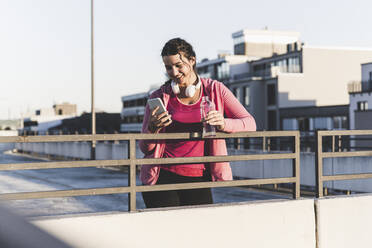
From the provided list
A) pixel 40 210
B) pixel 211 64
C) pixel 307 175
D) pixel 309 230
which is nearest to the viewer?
pixel 309 230

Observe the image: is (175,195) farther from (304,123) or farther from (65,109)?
(65,109)

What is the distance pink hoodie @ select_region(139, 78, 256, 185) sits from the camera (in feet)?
14.4

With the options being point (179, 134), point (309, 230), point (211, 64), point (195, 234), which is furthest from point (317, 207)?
point (211, 64)

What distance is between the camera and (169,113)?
439 centimetres

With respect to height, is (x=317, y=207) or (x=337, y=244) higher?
(x=317, y=207)

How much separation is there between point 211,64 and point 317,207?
81.0m

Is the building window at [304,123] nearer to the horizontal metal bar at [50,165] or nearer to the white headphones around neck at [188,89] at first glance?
the horizontal metal bar at [50,165]

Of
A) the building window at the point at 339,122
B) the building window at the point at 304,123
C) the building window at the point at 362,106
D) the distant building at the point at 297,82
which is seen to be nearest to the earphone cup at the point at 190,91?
the building window at the point at 362,106

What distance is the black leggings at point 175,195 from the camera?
15.1 ft

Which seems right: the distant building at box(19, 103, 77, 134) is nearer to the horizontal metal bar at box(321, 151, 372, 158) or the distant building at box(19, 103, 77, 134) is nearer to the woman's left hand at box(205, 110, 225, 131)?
the horizontal metal bar at box(321, 151, 372, 158)

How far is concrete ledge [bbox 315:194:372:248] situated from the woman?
5.00ft

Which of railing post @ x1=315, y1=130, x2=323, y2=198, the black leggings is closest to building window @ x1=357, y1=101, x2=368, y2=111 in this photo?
railing post @ x1=315, y1=130, x2=323, y2=198

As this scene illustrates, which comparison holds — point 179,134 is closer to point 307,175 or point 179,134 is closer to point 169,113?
point 169,113

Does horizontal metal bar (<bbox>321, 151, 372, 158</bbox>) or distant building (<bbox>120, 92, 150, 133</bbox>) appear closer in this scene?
horizontal metal bar (<bbox>321, 151, 372, 158</bbox>)
